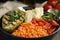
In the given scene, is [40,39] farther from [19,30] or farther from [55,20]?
[55,20]

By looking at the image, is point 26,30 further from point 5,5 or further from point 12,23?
point 5,5

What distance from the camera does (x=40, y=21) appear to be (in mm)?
1084

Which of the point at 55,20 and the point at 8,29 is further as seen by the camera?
the point at 55,20

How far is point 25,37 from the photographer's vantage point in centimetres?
90

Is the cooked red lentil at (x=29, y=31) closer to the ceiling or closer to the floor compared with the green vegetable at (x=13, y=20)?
closer to the floor

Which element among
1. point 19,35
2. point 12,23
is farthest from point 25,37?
point 12,23

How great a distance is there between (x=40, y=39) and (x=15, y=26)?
19cm

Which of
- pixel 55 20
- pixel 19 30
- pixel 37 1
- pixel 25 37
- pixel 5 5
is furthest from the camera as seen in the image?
pixel 37 1

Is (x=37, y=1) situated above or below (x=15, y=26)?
below

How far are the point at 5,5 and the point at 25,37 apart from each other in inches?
42.7

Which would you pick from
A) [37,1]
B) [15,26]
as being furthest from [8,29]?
[37,1]

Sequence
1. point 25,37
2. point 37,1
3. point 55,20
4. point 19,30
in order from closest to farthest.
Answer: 1. point 25,37
2. point 19,30
3. point 55,20
4. point 37,1

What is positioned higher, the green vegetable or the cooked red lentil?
the green vegetable

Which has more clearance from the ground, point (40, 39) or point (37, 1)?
point (40, 39)
